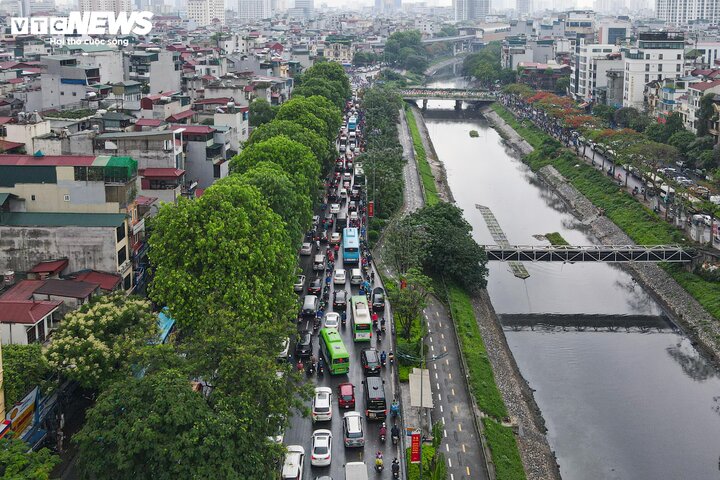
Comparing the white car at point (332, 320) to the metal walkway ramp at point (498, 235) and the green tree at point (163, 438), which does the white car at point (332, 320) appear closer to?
the metal walkway ramp at point (498, 235)

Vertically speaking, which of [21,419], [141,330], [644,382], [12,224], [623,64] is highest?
[623,64]

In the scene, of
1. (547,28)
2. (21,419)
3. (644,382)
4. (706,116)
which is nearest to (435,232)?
(644,382)

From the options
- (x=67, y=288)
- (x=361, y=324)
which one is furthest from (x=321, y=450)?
(x=67, y=288)

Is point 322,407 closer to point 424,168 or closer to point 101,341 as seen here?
point 101,341

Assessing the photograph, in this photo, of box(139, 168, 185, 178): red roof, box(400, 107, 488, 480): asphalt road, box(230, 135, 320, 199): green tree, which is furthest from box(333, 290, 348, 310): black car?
box(139, 168, 185, 178): red roof

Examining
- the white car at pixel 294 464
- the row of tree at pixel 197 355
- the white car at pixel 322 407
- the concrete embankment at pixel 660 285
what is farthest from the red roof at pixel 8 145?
the concrete embankment at pixel 660 285

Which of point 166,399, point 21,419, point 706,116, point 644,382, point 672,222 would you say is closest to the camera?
point 166,399

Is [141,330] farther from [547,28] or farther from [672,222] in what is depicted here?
[547,28]

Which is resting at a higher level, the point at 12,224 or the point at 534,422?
the point at 12,224
